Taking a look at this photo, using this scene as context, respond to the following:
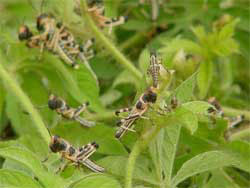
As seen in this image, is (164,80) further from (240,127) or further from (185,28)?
(185,28)

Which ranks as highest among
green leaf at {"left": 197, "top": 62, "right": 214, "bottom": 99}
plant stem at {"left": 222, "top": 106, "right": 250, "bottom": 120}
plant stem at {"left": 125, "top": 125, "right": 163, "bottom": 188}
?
plant stem at {"left": 125, "top": 125, "right": 163, "bottom": 188}

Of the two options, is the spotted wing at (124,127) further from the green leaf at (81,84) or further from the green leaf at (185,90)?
the green leaf at (81,84)

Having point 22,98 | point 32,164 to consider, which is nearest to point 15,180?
point 32,164

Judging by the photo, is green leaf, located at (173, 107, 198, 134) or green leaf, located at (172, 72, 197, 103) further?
green leaf, located at (172, 72, 197, 103)

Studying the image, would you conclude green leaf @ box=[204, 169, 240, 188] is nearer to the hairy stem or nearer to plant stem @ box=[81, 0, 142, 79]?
the hairy stem

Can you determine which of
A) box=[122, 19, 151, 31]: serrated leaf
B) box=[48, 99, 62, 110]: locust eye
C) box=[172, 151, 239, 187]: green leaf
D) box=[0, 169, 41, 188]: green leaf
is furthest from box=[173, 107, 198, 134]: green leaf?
box=[122, 19, 151, 31]: serrated leaf

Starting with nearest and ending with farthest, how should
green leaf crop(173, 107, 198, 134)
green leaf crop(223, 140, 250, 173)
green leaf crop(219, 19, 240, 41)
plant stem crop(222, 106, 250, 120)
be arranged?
1. green leaf crop(173, 107, 198, 134)
2. green leaf crop(223, 140, 250, 173)
3. plant stem crop(222, 106, 250, 120)
4. green leaf crop(219, 19, 240, 41)

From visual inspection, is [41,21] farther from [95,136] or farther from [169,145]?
[169,145]
